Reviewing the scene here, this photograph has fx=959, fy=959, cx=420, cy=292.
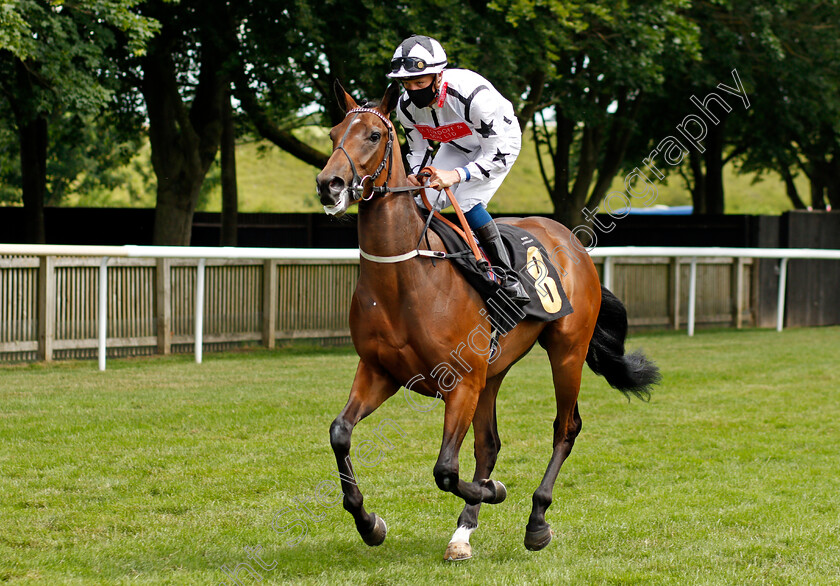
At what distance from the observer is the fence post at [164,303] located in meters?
11.4

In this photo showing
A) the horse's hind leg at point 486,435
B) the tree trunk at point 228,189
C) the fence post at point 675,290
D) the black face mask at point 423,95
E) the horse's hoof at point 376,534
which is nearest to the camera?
the horse's hoof at point 376,534

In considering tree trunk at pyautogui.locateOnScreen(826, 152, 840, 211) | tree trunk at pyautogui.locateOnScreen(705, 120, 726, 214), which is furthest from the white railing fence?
tree trunk at pyautogui.locateOnScreen(826, 152, 840, 211)

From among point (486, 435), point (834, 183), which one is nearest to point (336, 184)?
point (486, 435)

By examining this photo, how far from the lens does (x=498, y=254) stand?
483 centimetres

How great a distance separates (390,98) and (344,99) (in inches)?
9.0

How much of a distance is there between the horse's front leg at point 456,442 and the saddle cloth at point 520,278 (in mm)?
469

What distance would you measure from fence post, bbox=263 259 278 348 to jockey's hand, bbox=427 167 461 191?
8.19 metres

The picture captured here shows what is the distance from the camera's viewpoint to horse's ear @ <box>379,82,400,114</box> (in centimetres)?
416

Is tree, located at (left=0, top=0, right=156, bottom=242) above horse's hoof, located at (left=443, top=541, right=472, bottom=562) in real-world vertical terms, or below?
above

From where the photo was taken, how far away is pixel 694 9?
60.2 feet

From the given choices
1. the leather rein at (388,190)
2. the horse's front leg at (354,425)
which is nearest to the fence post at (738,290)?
the leather rein at (388,190)

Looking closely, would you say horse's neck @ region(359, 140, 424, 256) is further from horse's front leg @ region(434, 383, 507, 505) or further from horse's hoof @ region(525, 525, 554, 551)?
horse's hoof @ region(525, 525, 554, 551)

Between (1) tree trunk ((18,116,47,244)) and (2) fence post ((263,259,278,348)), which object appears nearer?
(2) fence post ((263,259,278,348))

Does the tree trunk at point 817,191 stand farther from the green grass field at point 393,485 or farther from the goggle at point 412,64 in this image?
the goggle at point 412,64
